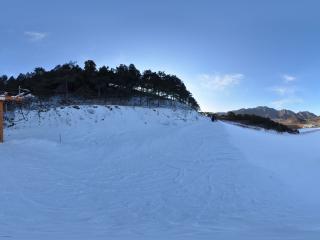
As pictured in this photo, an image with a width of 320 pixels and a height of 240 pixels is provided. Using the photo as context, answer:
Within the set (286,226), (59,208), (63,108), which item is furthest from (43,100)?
(286,226)

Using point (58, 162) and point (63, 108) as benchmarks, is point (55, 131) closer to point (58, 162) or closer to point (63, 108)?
point (63, 108)

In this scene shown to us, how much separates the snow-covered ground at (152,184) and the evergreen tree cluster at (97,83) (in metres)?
13.4

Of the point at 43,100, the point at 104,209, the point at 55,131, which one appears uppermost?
the point at 43,100

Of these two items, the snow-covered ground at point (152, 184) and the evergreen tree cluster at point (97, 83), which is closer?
→ the snow-covered ground at point (152, 184)

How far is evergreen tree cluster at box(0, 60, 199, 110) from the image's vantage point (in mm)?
41094

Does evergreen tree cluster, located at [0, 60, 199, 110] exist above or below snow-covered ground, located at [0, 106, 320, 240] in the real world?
above

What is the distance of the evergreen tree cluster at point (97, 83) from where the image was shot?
41.1 meters

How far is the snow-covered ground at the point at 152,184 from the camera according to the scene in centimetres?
941

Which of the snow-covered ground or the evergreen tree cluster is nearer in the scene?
the snow-covered ground

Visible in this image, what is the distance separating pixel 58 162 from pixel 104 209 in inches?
327

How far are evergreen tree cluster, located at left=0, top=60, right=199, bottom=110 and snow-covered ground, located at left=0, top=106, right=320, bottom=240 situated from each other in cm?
→ 1336

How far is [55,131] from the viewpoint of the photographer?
26.4 meters

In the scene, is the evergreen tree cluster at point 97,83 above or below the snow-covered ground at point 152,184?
above

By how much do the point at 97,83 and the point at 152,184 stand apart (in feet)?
94.3
